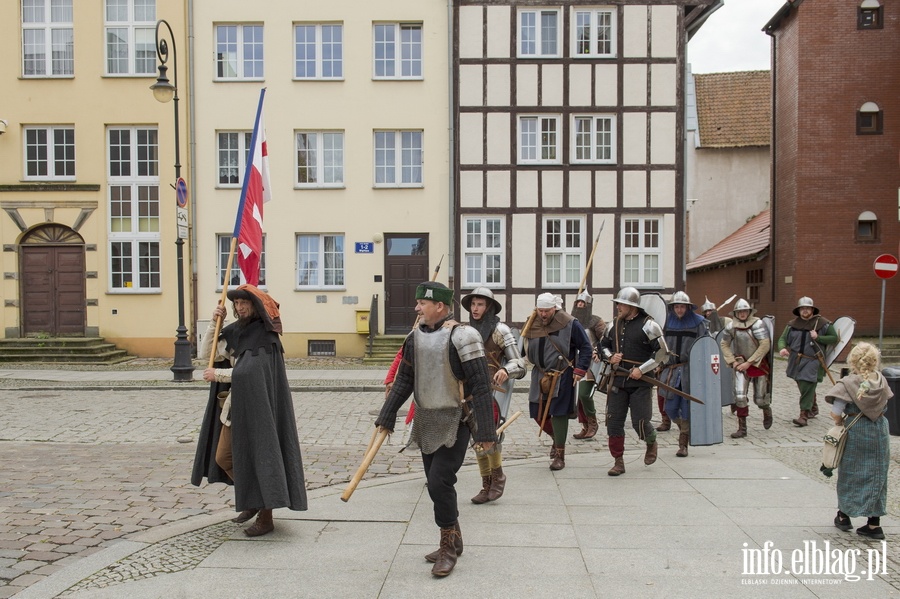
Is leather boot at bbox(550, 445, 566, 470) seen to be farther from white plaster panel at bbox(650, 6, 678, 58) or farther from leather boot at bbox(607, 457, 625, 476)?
white plaster panel at bbox(650, 6, 678, 58)

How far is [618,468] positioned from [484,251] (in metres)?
14.8

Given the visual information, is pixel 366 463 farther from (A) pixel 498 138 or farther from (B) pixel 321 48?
(B) pixel 321 48

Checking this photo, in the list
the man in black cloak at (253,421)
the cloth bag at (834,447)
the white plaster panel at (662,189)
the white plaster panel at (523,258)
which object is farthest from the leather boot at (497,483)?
the white plaster panel at (662,189)

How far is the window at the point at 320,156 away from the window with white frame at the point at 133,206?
4.00 m

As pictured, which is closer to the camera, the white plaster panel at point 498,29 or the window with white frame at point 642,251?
the white plaster panel at point 498,29

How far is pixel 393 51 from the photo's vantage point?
22406 millimetres

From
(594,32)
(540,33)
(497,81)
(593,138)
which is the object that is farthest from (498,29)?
(593,138)

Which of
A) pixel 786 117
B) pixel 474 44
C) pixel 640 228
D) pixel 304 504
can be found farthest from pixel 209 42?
pixel 304 504

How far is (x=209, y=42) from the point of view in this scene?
22.2m

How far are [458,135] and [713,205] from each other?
15.6m

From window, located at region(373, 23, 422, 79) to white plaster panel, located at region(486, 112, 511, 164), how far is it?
8.22 feet

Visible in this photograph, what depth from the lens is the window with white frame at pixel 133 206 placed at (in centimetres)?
2225

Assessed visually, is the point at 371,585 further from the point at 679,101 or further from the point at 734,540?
the point at 679,101

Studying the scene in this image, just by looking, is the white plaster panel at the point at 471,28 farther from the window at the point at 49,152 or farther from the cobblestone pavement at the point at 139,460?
the cobblestone pavement at the point at 139,460
